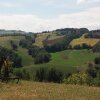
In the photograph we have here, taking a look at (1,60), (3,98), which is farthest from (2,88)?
(3,98)

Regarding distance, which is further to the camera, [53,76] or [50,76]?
[53,76]

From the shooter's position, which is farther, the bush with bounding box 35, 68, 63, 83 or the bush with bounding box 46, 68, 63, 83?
the bush with bounding box 46, 68, 63, 83

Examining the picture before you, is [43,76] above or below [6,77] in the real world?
below

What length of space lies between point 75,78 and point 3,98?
7275 centimetres

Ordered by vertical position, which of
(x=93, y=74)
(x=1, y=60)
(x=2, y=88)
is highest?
(x=1, y=60)

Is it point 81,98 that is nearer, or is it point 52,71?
→ point 81,98

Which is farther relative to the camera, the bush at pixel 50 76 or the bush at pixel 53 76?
the bush at pixel 53 76

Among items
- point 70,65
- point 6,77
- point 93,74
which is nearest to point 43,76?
point 93,74

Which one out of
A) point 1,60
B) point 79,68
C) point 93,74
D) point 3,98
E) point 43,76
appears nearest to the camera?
point 3,98

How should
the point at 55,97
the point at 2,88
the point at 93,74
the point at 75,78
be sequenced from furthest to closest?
the point at 93,74, the point at 75,78, the point at 2,88, the point at 55,97

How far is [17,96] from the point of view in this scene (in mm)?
22062

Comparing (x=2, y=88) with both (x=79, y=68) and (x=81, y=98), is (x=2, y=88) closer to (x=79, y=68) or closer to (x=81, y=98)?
(x=81, y=98)

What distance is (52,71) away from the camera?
154 metres

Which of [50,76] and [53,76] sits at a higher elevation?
[50,76]
